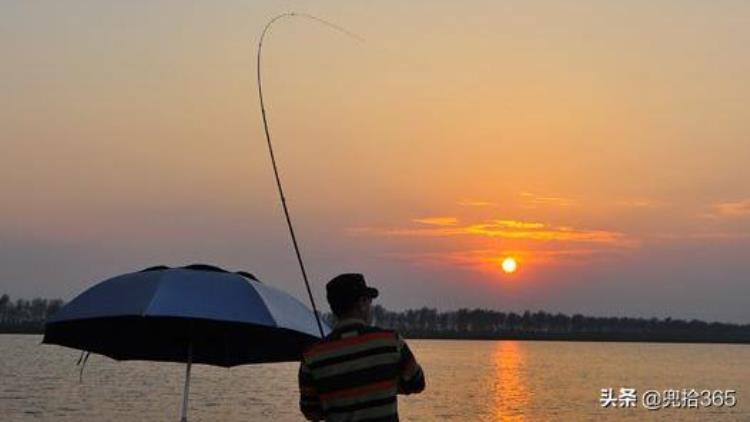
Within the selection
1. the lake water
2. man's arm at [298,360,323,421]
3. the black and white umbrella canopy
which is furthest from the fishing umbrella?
the lake water

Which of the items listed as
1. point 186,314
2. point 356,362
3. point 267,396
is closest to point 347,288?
Result: point 356,362

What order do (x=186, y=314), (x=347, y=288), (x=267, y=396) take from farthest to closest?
(x=267, y=396), (x=186, y=314), (x=347, y=288)

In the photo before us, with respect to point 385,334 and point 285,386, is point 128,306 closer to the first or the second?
point 385,334

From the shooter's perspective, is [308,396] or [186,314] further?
[186,314]

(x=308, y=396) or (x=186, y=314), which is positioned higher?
(x=186, y=314)

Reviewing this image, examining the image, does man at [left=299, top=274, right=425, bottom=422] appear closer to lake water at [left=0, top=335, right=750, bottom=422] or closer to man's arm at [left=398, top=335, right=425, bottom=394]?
man's arm at [left=398, top=335, right=425, bottom=394]

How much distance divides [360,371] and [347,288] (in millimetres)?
363

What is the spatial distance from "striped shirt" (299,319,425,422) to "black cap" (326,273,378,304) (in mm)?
112

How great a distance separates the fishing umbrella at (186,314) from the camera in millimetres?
6086

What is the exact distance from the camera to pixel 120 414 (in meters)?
41.4

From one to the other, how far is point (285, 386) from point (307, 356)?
59.1m

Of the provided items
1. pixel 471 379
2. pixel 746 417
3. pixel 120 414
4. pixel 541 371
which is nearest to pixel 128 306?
pixel 120 414

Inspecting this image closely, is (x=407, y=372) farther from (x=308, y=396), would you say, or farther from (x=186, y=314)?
(x=186, y=314)

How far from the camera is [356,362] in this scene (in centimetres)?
474
